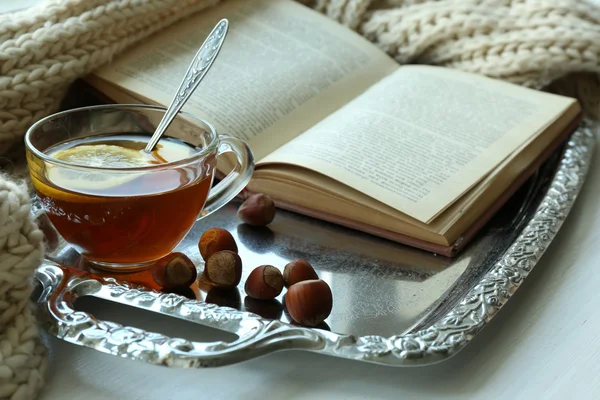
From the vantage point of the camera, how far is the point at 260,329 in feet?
1.76

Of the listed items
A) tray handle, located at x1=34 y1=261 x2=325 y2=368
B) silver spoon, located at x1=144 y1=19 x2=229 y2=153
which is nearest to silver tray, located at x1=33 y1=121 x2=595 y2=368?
tray handle, located at x1=34 y1=261 x2=325 y2=368

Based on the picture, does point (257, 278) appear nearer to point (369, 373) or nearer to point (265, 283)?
point (265, 283)

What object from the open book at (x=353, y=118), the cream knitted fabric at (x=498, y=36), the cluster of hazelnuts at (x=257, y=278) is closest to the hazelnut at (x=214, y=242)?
the cluster of hazelnuts at (x=257, y=278)

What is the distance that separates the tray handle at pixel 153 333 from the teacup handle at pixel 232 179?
0.43 feet

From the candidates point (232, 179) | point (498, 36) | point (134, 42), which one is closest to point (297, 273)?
point (232, 179)

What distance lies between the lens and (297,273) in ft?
2.08

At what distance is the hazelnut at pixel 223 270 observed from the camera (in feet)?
2.07

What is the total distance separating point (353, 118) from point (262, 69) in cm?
15

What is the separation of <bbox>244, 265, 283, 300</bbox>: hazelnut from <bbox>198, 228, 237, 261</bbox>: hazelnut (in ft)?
0.21

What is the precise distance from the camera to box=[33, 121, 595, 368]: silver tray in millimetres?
534

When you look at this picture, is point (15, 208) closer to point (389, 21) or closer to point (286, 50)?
point (286, 50)

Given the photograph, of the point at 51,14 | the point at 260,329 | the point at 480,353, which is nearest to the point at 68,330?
the point at 260,329

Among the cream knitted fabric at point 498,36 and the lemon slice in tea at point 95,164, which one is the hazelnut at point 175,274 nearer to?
the lemon slice in tea at point 95,164

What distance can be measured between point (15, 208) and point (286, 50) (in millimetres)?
546
